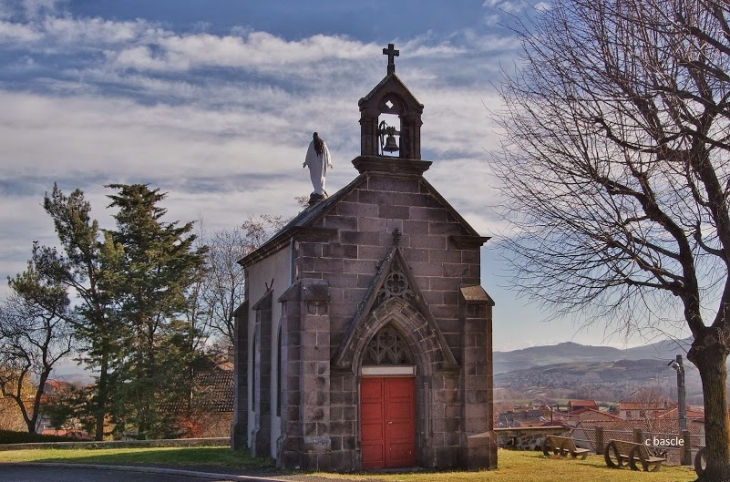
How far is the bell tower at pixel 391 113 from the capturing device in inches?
832

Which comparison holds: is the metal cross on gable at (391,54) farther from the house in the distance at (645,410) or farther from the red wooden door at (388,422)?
the house in the distance at (645,410)

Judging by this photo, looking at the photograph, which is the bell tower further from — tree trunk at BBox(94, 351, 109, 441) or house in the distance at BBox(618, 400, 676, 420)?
house in the distance at BBox(618, 400, 676, 420)

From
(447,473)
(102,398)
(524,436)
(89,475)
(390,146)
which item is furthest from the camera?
(102,398)

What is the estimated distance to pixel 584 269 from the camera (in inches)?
637

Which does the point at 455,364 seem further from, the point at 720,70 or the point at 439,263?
the point at 720,70

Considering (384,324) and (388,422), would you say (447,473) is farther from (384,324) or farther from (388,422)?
(384,324)

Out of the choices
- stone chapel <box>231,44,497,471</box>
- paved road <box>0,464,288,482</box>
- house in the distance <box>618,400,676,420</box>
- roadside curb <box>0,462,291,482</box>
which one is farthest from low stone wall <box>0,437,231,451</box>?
Result: house in the distance <box>618,400,676,420</box>

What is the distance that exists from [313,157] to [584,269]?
33.7 ft

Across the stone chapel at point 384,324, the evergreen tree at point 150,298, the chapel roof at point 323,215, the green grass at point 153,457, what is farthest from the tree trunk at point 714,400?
the evergreen tree at point 150,298

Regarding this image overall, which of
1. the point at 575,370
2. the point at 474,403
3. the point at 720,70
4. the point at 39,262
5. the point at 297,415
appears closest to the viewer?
the point at 720,70

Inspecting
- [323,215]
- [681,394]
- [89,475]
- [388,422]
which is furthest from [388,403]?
[681,394]

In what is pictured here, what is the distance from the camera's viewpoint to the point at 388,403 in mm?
20438

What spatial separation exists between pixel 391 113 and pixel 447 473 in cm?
900

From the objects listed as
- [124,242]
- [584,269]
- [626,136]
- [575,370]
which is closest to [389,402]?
[584,269]
